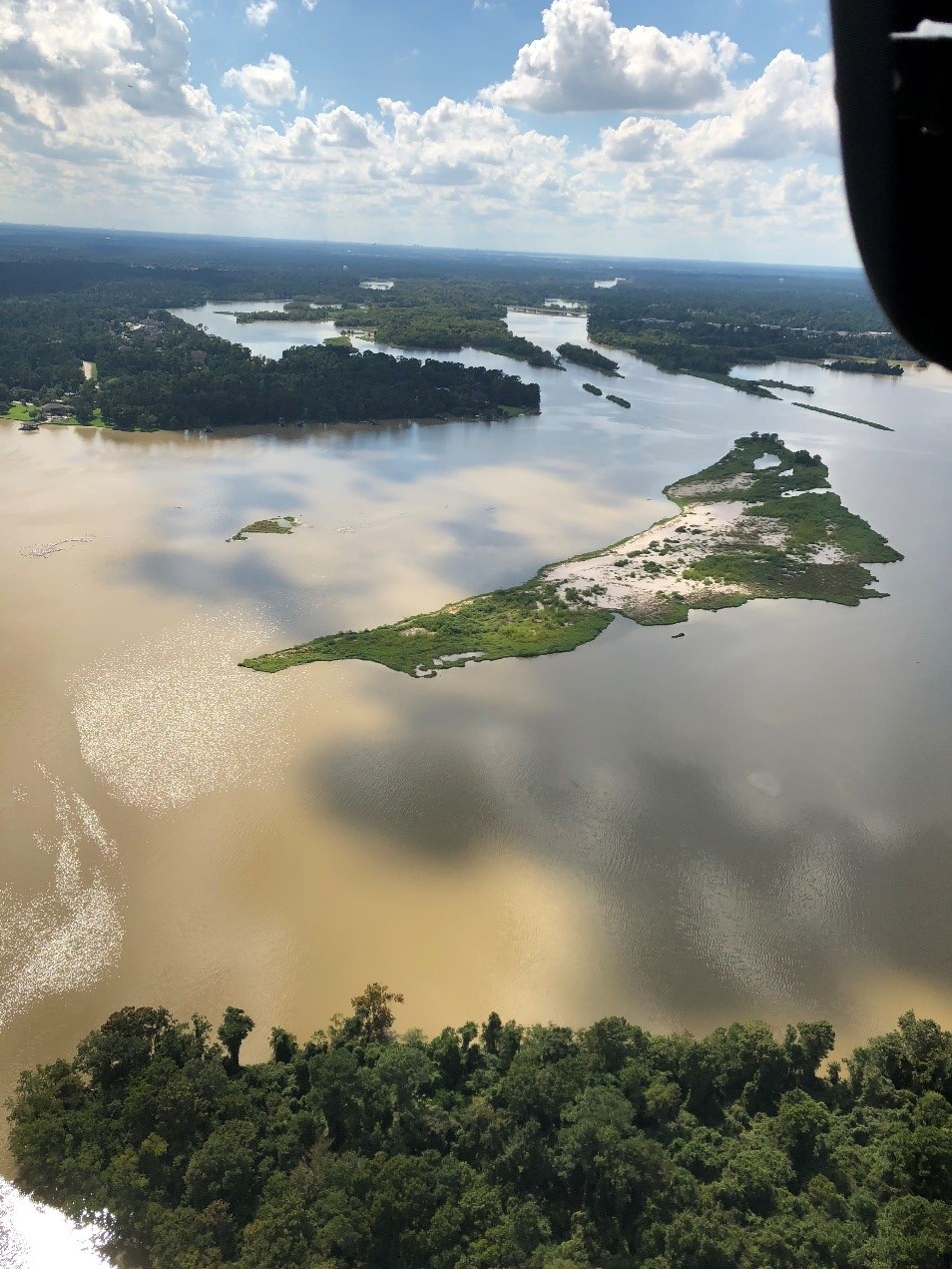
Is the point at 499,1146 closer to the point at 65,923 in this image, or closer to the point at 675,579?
the point at 65,923

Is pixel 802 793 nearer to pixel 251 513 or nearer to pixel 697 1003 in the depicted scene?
pixel 697 1003

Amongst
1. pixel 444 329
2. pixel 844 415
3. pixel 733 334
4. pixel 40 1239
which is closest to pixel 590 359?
pixel 444 329

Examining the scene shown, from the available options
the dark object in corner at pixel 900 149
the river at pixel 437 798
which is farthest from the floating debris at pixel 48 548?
the dark object in corner at pixel 900 149

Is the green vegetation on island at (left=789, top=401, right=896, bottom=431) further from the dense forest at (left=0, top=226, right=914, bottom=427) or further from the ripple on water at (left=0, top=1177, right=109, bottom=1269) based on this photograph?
the ripple on water at (left=0, top=1177, right=109, bottom=1269)

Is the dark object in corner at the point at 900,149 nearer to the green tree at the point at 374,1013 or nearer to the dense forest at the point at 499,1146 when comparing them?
the dense forest at the point at 499,1146

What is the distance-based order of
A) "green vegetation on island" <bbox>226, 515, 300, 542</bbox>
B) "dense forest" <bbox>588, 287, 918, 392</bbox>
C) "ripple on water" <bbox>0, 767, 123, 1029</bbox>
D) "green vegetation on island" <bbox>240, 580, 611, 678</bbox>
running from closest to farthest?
"ripple on water" <bbox>0, 767, 123, 1029</bbox> < "green vegetation on island" <bbox>240, 580, 611, 678</bbox> < "green vegetation on island" <bbox>226, 515, 300, 542</bbox> < "dense forest" <bbox>588, 287, 918, 392</bbox>

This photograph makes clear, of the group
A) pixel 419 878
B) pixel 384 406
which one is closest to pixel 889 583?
pixel 419 878

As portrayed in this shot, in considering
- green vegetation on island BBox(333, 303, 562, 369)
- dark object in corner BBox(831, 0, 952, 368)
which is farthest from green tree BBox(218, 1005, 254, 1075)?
green vegetation on island BBox(333, 303, 562, 369)
